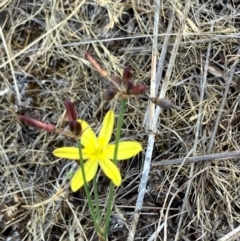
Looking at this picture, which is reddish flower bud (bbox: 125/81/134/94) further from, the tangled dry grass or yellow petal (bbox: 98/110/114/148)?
the tangled dry grass

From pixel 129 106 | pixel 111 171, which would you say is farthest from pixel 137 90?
pixel 129 106

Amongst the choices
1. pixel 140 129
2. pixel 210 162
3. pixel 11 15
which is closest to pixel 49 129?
pixel 140 129

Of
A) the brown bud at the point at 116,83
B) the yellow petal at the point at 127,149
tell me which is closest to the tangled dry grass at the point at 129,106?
the yellow petal at the point at 127,149

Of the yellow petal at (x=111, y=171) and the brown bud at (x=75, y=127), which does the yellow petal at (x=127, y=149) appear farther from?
the brown bud at (x=75, y=127)

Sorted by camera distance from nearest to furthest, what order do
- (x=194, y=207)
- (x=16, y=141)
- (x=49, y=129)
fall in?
1. (x=49, y=129)
2. (x=194, y=207)
3. (x=16, y=141)

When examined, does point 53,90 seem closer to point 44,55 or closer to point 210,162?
point 44,55

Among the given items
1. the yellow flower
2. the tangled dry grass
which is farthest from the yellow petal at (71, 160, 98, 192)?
the tangled dry grass
